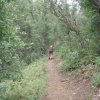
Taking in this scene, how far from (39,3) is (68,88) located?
2502 cm

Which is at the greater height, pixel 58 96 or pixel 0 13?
pixel 0 13

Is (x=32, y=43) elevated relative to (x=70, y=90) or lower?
elevated

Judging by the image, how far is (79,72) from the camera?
12242 millimetres

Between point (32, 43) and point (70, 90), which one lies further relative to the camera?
point (32, 43)

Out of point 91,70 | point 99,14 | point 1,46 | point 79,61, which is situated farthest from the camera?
point 79,61

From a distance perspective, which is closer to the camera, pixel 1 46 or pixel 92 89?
pixel 1 46

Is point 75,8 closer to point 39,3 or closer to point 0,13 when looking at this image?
point 0,13

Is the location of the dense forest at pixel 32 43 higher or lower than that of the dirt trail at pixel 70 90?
higher

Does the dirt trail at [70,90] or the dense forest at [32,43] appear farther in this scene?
the dirt trail at [70,90]

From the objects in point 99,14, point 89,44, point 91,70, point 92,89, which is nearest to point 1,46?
point 92,89

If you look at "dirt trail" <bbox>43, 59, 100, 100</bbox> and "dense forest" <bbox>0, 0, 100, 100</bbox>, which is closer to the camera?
"dense forest" <bbox>0, 0, 100, 100</bbox>

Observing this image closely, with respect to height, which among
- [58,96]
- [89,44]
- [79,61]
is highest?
[89,44]

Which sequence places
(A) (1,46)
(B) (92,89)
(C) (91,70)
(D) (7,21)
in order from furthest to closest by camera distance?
(C) (91,70) < (B) (92,89) < (D) (7,21) < (A) (1,46)

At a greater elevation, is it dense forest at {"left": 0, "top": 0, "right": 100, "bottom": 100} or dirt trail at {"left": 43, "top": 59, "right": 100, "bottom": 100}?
dense forest at {"left": 0, "top": 0, "right": 100, "bottom": 100}
